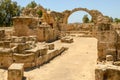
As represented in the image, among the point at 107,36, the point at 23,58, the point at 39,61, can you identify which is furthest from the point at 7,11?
the point at 107,36

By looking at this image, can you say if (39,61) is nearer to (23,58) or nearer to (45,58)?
(45,58)

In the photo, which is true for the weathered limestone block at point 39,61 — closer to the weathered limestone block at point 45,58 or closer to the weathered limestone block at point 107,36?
the weathered limestone block at point 45,58

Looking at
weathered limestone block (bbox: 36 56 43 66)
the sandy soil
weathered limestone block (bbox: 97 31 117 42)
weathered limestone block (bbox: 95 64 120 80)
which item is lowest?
the sandy soil

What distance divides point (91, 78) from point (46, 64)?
10.3ft

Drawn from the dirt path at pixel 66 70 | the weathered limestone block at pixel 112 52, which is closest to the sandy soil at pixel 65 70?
the dirt path at pixel 66 70

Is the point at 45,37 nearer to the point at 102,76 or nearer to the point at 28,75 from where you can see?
the point at 28,75

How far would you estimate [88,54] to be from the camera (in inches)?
580

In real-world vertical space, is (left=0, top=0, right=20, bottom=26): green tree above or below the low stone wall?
above

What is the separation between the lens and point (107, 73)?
673 centimetres

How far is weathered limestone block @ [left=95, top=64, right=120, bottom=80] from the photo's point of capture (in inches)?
257

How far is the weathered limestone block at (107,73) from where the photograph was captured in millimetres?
6527

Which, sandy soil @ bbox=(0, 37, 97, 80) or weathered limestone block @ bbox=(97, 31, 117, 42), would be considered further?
weathered limestone block @ bbox=(97, 31, 117, 42)

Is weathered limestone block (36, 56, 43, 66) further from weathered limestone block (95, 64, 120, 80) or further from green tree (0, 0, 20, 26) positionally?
green tree (0, 0, 20, 26)

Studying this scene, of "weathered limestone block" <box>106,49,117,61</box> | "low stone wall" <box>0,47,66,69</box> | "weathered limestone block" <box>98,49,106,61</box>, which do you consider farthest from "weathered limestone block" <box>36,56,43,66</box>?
"weathered limestone block" <box>106,49,117,61</box>
